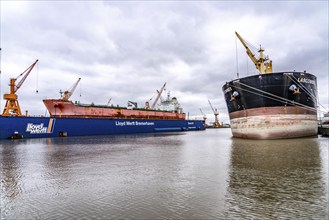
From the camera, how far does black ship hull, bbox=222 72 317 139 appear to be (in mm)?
25000

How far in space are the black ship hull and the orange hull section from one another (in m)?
36.8

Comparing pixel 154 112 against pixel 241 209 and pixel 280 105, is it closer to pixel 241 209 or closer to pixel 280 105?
pixel 280 105

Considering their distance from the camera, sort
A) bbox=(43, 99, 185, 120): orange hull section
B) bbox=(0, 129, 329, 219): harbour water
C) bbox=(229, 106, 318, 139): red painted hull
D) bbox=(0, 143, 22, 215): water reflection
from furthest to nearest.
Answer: bbox=(43, 99, 185, 120): orange hull section, bbox=(229, 106, 318, 139): red painted hull, bbox=(0, 143, 22, 215): water reflection, bbox=(0, 129, 329, 219): harbour water

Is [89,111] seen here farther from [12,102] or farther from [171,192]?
[171,192]

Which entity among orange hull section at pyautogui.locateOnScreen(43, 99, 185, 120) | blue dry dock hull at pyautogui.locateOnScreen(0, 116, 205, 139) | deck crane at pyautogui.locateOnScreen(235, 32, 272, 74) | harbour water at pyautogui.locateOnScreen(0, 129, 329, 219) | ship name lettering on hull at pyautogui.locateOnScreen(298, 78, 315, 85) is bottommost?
harbour water at pyautogui.locateOnScreen(0, 129, 329, 219)

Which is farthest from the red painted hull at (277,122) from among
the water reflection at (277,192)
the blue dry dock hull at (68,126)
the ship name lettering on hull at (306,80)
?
the blue dry dock hull at (68,126)

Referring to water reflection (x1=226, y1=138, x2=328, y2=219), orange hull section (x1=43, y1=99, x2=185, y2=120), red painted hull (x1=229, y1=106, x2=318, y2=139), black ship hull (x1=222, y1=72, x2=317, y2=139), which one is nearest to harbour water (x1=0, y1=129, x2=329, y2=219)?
water reflection (x1=226, y1=138, x2=328, y2=219)

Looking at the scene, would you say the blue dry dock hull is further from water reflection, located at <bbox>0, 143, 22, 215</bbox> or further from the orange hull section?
water reflection, located at <bbox>0, 143, 22, 215</bbox>

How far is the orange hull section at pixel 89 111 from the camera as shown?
48281mm

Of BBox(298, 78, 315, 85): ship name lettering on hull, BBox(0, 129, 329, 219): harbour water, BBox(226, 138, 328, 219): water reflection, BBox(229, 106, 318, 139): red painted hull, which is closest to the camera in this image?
BBox(226, 138, 328, 219): water reflection

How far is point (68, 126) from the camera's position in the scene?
4453cm

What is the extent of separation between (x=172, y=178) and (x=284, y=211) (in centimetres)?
420

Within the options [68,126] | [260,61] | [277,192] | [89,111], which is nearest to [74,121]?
[68,126]

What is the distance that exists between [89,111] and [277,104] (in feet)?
135
